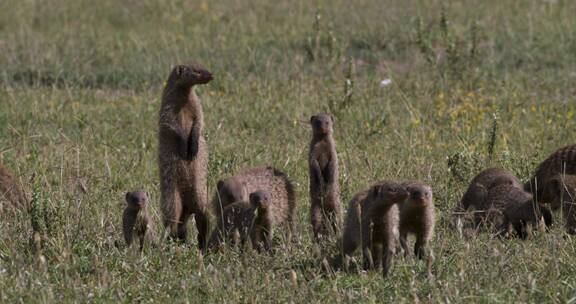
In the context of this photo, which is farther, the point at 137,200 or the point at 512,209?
the point at 512,209

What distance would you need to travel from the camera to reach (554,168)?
6.76m

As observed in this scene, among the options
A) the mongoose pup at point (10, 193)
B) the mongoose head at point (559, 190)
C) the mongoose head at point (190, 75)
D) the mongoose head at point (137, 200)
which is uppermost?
the mongoose head at point (190, 75)

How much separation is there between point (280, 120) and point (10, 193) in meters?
2.82

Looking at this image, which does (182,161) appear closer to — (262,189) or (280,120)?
(262,189)

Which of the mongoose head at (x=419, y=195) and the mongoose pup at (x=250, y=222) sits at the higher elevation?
the mongoose head at (x=419, y=195)

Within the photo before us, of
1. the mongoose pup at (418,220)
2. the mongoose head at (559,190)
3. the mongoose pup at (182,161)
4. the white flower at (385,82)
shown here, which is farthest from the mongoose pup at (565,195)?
the white flower at (385,82)

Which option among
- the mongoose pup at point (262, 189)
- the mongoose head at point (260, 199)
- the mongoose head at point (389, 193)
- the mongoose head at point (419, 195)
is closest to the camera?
the mongoose head at point (389, 193)

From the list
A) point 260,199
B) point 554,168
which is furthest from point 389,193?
point 554,168

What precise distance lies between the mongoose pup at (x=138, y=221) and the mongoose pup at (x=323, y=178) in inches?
38.4

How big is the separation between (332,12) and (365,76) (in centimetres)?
246

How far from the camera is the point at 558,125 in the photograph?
8.40m

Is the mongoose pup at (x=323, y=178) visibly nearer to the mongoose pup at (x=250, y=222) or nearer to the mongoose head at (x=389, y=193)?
the mongoose pup at (x=250, y=222)

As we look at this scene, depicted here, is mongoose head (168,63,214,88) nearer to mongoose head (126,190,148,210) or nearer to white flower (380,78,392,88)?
mongoose head (126,190,148,210)

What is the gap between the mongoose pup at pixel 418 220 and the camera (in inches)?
215
